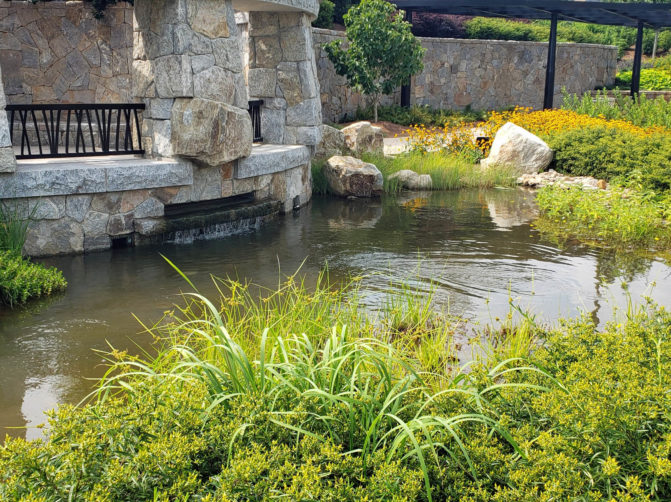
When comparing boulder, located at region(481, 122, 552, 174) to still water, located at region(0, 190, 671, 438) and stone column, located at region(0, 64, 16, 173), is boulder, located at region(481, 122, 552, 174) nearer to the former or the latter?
still water, located at region(0, 190, 671, 438)

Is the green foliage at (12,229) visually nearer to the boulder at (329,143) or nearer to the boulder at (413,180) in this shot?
the boulder at (329,143)

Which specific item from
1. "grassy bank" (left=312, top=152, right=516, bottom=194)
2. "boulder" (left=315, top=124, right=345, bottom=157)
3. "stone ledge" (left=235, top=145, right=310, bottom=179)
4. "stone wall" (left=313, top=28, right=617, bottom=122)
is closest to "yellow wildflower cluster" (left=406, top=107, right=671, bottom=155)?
"grassy bank" (left=312, top=152, right=516, bottom=194)

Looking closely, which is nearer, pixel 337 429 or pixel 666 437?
pixel 666 437

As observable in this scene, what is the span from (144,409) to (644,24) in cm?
2438

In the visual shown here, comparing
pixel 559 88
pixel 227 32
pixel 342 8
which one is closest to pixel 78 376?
pixel 227 32

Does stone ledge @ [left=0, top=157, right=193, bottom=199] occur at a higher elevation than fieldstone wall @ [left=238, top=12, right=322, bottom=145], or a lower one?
lower

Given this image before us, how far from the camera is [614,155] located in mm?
12062

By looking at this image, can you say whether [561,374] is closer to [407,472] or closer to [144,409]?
[407,472]

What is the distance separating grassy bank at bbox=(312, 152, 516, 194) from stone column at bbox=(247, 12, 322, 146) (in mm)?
1489

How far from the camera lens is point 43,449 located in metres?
2.67

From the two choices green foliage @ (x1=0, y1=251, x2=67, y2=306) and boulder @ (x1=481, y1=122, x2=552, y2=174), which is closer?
green foliage @ (x1=0, y1=251, x2=67, y2=306)

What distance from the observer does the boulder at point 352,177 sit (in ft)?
38.7

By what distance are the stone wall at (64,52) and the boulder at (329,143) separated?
453 cm

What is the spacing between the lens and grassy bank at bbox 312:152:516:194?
12.7 metres
